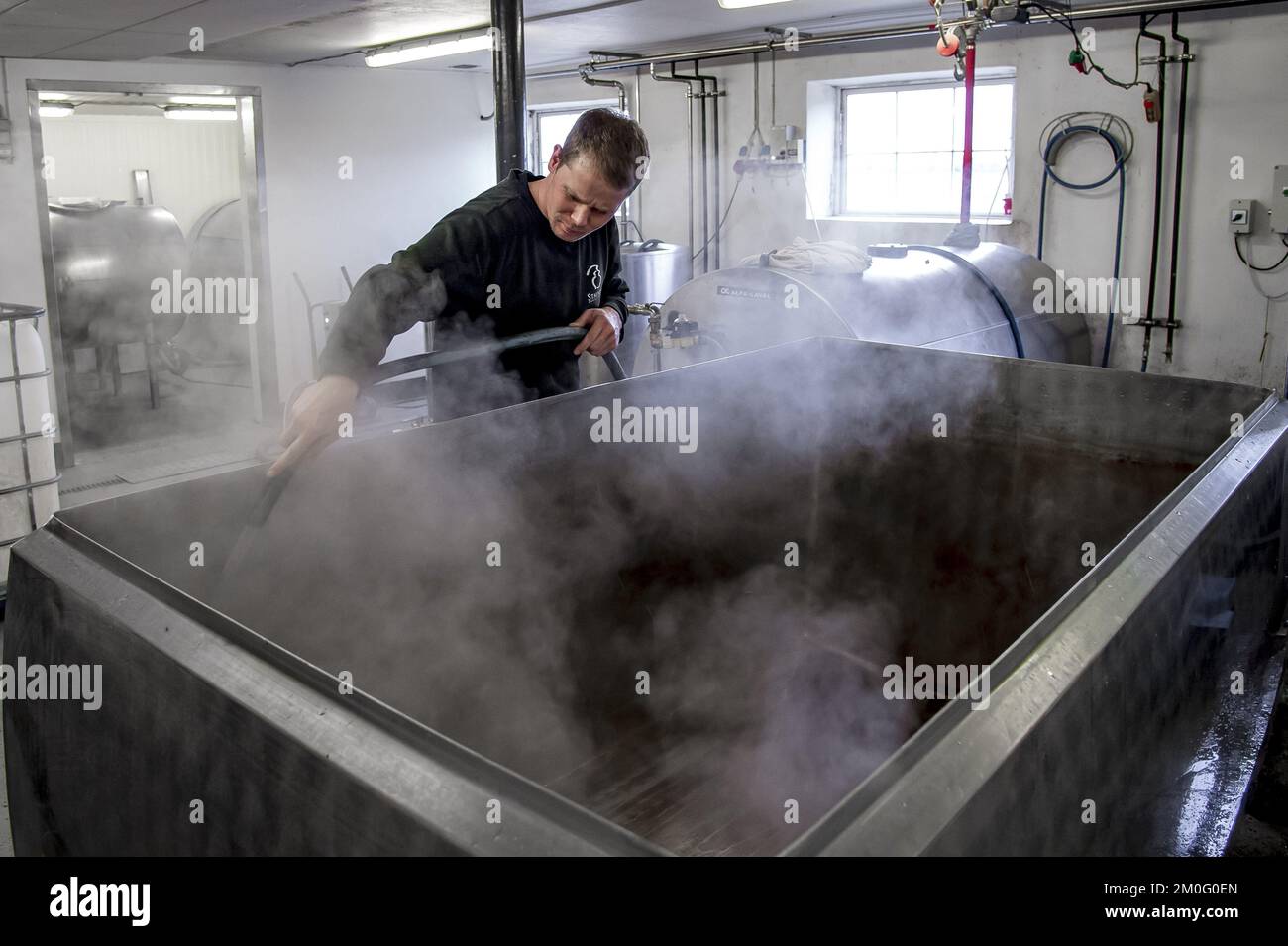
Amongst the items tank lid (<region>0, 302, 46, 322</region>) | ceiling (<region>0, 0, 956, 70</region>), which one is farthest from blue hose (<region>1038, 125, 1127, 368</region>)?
tank lid (<region>0, 302, 46, 322</region>)

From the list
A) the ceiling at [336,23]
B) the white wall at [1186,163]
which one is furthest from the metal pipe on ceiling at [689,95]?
the white wall at [1186,163]

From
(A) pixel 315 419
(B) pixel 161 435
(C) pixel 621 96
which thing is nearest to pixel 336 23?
(C) pixel 621 96

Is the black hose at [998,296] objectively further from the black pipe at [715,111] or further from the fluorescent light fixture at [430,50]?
the fluorescent light fixture at [430,50]

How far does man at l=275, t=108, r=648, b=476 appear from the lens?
6.38 ft

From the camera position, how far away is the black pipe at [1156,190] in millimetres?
4215

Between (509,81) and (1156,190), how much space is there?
3096mm

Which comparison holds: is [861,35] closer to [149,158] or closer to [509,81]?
[509,81]

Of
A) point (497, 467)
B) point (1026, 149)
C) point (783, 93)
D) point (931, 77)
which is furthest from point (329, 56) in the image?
point (497, 467)

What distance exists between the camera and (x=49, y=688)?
1088 mm

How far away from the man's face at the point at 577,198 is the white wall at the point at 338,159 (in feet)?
14.9

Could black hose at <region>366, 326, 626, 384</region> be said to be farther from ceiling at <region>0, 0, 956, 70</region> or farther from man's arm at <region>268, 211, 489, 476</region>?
ceiling at <region>0, 0, 956, 70</region>
